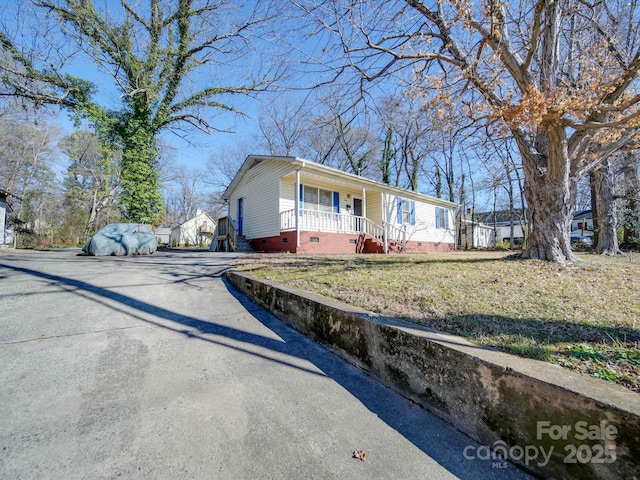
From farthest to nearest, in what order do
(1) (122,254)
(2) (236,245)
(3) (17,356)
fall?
(2) (236,245) < (1) (122,254) < (3) (17,356)

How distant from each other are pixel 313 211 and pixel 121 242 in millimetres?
6734

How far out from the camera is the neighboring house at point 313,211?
10654mm

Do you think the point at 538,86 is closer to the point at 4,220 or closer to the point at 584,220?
the point at 4,220

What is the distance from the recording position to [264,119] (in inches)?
931

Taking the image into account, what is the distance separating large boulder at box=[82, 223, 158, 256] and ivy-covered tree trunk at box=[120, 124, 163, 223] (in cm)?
401

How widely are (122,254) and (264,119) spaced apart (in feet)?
60.2

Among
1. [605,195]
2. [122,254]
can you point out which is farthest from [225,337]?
[605,195]

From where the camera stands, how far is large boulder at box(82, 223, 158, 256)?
8.90m

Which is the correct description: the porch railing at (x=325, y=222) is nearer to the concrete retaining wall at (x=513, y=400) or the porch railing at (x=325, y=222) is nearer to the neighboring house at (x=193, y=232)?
the concrete retaining wall at (x=513, y=400)

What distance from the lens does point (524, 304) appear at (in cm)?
271

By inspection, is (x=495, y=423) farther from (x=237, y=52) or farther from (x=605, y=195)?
(x=237, y=52)

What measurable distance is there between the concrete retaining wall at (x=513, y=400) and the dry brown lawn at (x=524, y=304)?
0.31 metres

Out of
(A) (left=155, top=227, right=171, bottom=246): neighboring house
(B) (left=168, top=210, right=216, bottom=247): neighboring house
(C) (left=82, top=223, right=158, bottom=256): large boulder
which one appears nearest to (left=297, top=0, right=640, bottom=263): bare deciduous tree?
(C) (left=82, top=223, right=158, bottom=256): large boulder

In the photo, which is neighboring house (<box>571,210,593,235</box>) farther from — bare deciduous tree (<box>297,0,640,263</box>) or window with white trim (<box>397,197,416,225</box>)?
bare deciduous tree (<box>297,0,640,263</box>)
